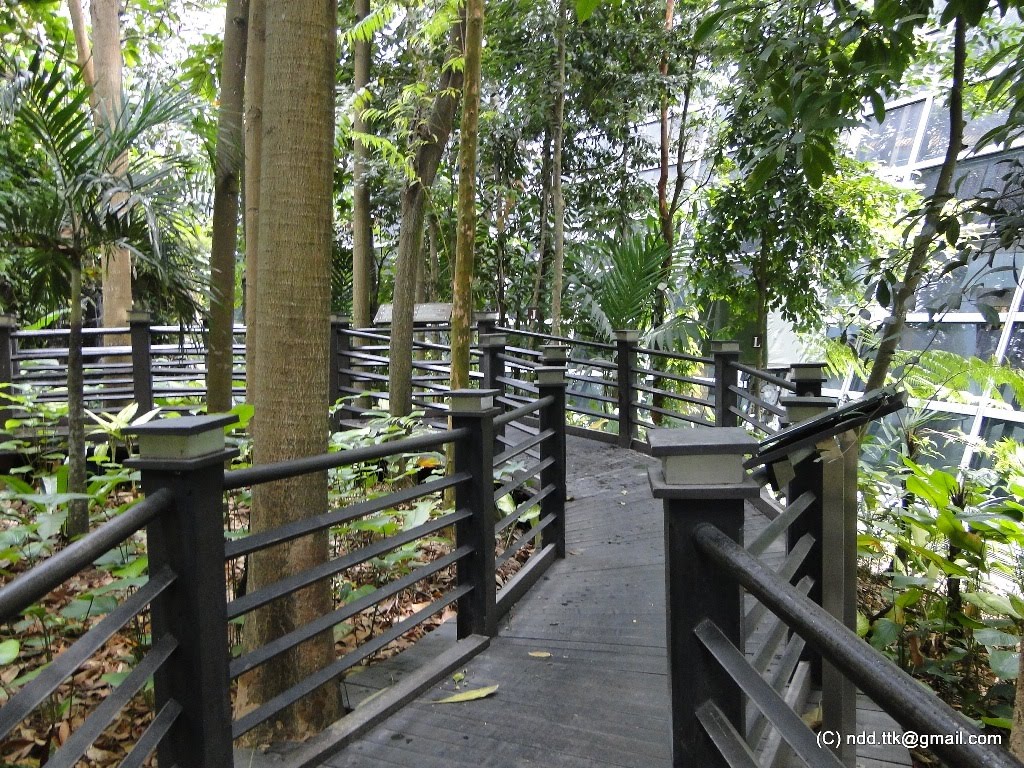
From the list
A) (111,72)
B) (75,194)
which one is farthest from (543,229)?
(75,194)

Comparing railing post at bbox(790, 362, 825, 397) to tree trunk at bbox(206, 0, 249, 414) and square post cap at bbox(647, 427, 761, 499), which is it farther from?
tree trunk at bbox(206, 0, 249, 414)

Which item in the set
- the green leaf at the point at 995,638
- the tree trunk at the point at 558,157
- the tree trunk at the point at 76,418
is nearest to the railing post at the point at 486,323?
the tree trunk at the point at 558,157

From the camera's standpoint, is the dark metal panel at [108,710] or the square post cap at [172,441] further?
the square post cap at [172,441]

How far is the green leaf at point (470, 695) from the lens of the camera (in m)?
2.98

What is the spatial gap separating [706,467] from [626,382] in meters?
6.79

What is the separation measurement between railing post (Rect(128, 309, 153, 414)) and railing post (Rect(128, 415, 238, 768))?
6.40 m

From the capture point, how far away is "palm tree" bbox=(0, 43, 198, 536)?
4.40 meters

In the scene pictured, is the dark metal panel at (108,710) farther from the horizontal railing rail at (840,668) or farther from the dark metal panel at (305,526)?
the horizontal railing rail at (840,668)

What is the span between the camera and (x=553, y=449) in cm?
482

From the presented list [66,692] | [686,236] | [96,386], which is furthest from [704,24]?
[686,236]

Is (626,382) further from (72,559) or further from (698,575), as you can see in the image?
(72,559)

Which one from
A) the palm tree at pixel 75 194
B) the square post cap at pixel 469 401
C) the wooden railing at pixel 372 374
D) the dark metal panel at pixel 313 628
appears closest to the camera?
the dark metal panel at pixel 313 628

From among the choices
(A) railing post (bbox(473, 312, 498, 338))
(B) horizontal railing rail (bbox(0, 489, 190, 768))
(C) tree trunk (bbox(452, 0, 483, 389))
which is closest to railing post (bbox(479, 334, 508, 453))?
(A) railing post (bbox(473, 312, 498, 338))

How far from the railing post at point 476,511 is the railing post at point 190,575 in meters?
1.53
